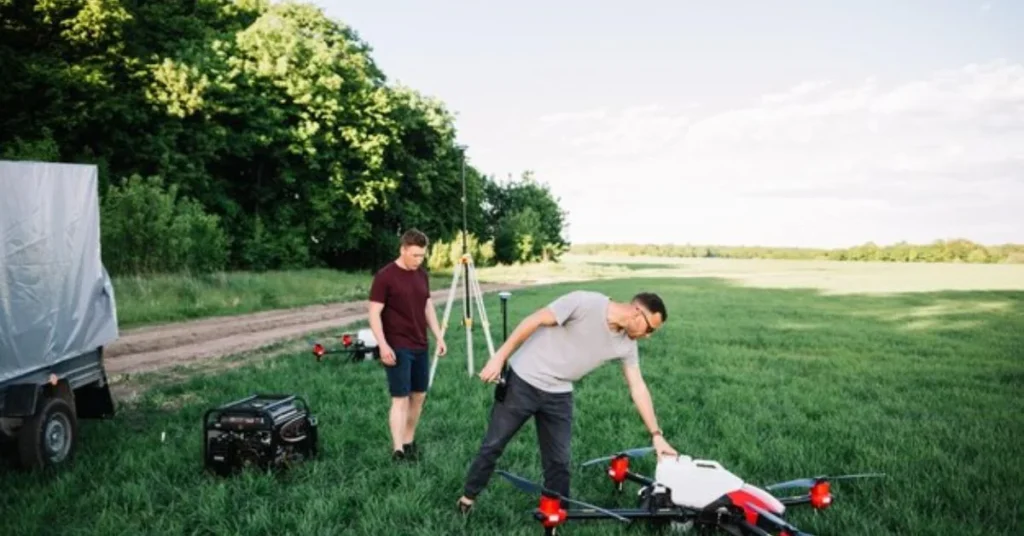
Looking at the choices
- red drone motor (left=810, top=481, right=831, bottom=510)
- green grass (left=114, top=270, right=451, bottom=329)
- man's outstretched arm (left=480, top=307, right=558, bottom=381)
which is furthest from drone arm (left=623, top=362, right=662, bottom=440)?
green grass (left=114, top=270, right=451, bottom=329)

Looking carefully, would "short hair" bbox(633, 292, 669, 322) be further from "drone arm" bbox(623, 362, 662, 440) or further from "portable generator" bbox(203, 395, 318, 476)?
"portable generator" bbox(203, 395, 318, 476)

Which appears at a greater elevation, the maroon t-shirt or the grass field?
the maroon t-shirt

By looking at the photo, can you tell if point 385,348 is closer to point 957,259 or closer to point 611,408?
point 611,408

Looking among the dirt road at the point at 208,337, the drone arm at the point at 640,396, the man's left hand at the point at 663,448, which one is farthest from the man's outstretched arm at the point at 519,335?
the dirt road at the point at 208,337

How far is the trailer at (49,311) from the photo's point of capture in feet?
21.8

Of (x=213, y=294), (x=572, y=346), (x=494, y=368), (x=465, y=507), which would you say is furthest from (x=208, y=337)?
(x=572, y=346)

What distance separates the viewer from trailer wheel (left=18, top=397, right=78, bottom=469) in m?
6.56

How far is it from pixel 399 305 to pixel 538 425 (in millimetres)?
2445

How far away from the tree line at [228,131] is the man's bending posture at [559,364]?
23.1m

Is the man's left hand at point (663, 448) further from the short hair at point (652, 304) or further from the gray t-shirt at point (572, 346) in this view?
the short hair at point (652, 304)

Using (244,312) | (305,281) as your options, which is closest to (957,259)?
(305,281)

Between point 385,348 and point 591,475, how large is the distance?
8.36 ft

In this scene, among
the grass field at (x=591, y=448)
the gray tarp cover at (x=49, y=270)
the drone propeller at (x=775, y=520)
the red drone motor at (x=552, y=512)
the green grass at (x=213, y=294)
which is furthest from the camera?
the green grass at (x=213, y=294)

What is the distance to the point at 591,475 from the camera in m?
6.91
